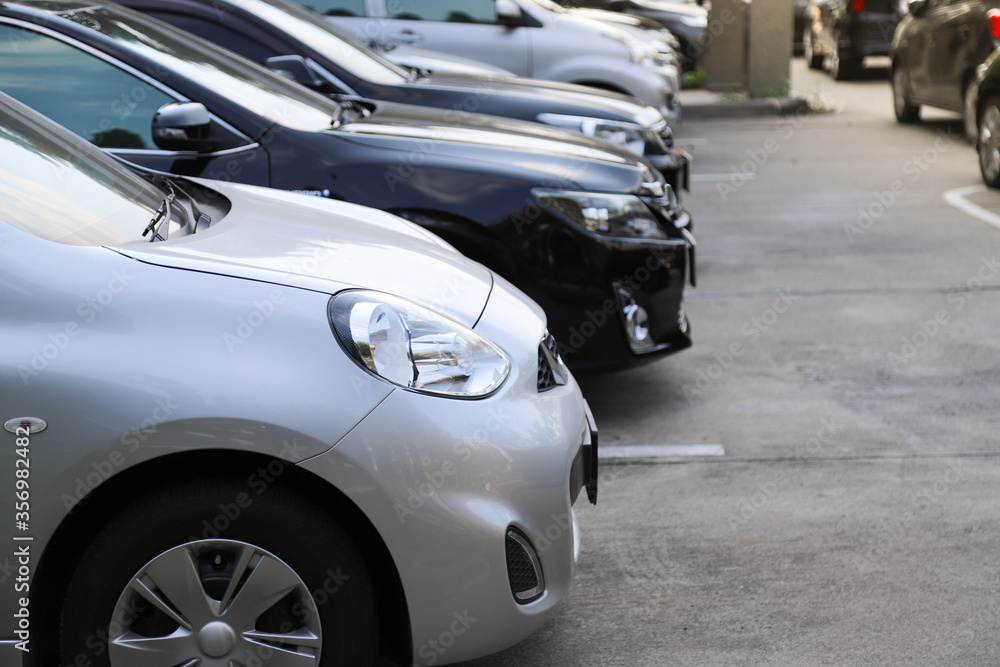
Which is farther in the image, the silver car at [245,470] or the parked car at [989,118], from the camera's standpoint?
the parked car at [989,118]

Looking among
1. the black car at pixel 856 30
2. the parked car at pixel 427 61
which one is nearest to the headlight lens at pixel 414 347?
the parked car at pixel 427 61

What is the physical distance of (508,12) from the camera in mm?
9172

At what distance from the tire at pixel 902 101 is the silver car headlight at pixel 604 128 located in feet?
23.1

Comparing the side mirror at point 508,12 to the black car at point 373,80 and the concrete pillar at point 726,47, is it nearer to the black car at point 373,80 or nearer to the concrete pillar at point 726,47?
the black car at point 373,80

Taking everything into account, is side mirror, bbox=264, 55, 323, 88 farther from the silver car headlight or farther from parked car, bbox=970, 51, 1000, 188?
parked car, bbox=970, 51, 1000, 188

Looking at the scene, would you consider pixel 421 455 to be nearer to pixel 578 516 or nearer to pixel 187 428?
pixel 187 428

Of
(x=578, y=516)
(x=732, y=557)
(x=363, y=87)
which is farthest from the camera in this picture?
(x=363, y=87)

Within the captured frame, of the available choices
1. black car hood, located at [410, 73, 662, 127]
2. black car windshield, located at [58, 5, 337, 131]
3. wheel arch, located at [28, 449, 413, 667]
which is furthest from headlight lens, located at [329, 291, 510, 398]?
black car hood, located at [410, 73, 662, 127]

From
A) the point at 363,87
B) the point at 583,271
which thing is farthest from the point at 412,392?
the point at 363,87

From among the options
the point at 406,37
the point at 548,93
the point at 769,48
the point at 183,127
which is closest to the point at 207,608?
the point at 183,127

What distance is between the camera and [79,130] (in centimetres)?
402

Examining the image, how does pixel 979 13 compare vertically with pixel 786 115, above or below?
above

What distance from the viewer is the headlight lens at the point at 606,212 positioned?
4.16m

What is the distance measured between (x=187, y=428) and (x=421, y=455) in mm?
467
